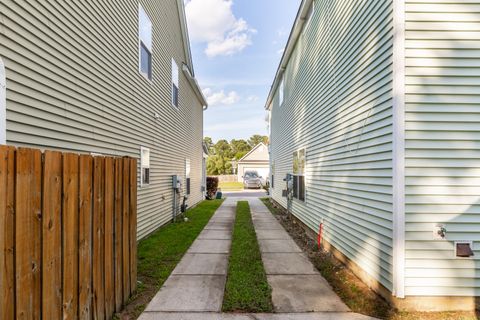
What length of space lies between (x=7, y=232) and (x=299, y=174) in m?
8.35

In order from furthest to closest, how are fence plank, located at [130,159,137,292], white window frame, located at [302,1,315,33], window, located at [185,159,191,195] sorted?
window, located at [185,159,191,195] < white window frame, located at [302,1,315,33] < fence plank, located at [130,159,137,292]

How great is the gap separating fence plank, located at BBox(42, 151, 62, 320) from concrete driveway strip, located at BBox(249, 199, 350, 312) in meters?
2.38

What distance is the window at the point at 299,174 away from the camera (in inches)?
359

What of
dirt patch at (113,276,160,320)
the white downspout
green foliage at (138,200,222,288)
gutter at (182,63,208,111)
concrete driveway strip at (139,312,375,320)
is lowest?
green foliage at (138,200,222,288)

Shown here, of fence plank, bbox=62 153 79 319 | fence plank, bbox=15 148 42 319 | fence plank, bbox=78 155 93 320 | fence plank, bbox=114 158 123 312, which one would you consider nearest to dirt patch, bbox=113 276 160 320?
fence plank, bbox=114 158 123 312

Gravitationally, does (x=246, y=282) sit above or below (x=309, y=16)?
below

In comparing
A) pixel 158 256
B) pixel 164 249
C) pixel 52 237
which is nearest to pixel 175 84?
pixel 164 249

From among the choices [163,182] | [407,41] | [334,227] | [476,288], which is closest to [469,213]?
[476,288]

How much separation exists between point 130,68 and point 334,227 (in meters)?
5.31

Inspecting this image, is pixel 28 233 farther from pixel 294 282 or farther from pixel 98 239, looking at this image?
pixel 294 282

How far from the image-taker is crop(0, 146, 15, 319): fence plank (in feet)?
6.33

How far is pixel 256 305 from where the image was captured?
12.8 feet

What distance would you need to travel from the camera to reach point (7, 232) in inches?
77.9

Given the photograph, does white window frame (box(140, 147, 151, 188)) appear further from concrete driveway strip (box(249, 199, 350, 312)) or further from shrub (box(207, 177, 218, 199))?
shrub (box(207, 177, 218, 199))
